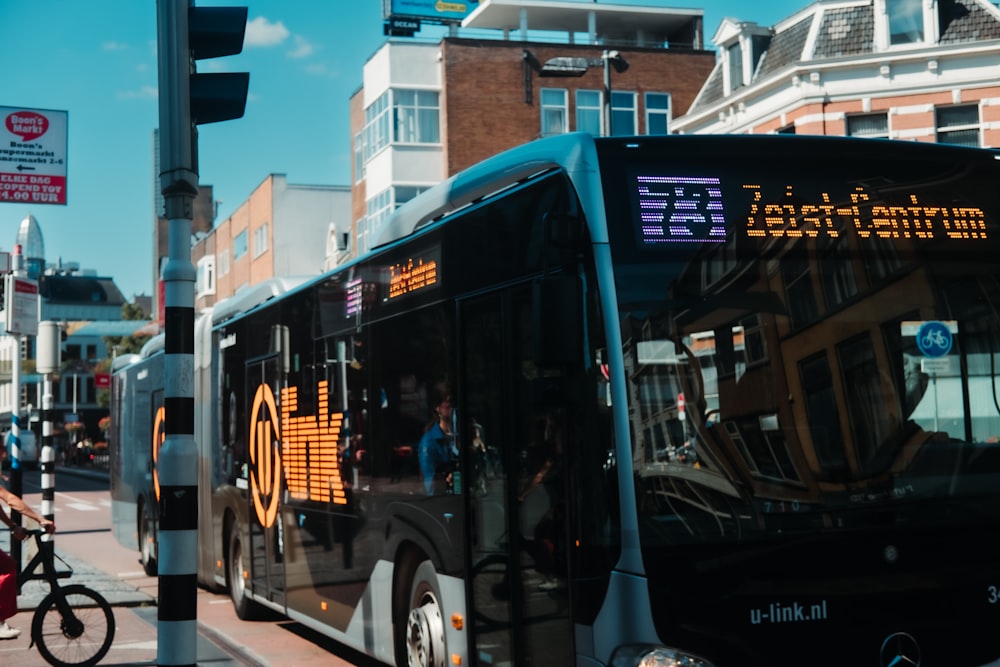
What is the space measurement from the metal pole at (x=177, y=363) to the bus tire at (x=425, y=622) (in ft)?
5.10

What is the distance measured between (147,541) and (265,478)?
6810 millimetres

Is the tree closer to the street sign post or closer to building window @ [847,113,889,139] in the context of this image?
building window @ [847,113,889,139]

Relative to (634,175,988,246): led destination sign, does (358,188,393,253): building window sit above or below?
above

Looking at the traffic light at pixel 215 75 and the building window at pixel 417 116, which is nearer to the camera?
the traffic light at pixel 215 75

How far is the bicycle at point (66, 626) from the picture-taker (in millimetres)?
9680

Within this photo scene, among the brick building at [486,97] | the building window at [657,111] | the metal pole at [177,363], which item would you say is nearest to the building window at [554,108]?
the brick building at [486,97]

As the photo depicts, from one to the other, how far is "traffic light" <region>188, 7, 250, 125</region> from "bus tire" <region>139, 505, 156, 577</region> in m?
11.3

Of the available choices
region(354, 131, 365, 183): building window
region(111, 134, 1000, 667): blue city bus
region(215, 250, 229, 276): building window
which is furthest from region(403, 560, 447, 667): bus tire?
region(215, 250, 229, 276): building window

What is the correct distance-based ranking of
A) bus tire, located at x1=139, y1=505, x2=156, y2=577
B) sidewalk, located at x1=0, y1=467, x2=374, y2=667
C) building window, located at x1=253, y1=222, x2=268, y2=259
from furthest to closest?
Answer: building window, located at x1=253, y1=222, x2=268, y2=259 → bus tire, located at x1=139, y1=505, x2=156, y2=577 → sidewalk, located at x1=0, y1=467, x2=374, y2=667

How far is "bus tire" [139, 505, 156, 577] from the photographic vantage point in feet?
56.7

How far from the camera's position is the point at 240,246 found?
6456cm

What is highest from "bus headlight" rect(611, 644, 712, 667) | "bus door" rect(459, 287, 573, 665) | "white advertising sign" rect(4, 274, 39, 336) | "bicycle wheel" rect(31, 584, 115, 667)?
"white advertising sign" rect(4, 274, 39, 336)

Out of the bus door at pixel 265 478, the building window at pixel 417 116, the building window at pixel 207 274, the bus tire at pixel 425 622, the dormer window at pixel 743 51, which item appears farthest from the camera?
the building window at pixel 207 274

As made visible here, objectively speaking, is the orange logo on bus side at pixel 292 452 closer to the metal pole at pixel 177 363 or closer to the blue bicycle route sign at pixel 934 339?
the metal pole at pixel 177 363
